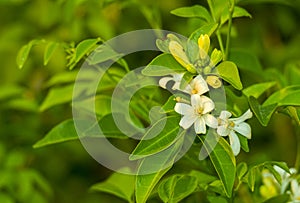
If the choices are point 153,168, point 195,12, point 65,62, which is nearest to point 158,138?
point 153,168

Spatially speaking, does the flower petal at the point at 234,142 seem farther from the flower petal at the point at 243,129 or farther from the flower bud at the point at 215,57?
the flower bud at the point at 215,57

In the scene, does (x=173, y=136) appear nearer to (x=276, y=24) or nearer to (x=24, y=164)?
(x=24, y=164)

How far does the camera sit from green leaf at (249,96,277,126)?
106 centimetres

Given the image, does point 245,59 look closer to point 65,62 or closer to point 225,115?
point 225,115

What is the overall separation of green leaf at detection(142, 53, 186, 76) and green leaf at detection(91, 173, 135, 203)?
0.36 meters

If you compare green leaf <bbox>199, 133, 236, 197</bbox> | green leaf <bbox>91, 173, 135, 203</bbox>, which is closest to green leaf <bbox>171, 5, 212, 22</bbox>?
green leaf <bbox>199, 133, 236, 197</bbox>

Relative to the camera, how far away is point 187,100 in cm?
106

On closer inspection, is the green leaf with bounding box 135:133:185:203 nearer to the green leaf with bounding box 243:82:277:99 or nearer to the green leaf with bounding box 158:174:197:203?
the green leaf with bounding box 158:174:197:203

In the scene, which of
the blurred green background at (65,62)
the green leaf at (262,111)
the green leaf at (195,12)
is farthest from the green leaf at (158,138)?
the blurred green background at (65,62)

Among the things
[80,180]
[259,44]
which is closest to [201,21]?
[259,44]

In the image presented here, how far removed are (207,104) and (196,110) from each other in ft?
0.07

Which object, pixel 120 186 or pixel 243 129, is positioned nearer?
pixel 243 129

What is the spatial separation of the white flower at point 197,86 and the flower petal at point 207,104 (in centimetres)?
1

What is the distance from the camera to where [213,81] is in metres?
1.04
